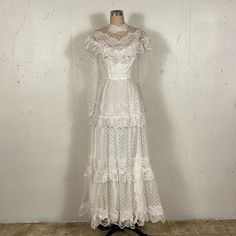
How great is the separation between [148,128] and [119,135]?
465 mm

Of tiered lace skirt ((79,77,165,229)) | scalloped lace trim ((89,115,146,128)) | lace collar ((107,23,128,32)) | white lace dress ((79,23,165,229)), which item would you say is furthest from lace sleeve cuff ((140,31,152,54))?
scalloped lace trim ((89,115,146,128))

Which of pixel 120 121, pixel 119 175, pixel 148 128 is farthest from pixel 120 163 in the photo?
pixel 148 128

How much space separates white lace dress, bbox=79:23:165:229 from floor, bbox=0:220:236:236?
295 mm

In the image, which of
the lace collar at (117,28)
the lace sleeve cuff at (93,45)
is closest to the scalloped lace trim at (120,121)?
the lace sleeve cuff at (93,45)

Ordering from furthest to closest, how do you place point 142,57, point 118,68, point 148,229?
point 148,229
point 142,57
point 118,68

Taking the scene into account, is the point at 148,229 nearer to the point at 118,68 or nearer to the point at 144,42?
the point at 118,68

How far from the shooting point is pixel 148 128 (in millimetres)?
2480

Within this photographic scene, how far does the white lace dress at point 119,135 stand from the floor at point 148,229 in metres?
0.29

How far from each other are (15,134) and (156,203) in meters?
1.06

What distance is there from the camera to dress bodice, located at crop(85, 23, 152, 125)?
1993mm

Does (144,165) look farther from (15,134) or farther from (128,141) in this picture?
(15,134)

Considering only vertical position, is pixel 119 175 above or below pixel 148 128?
below

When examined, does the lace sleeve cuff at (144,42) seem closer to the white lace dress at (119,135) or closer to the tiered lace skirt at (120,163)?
the white lace dress at (119,135)

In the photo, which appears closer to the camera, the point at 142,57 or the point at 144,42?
the point at 144,42
